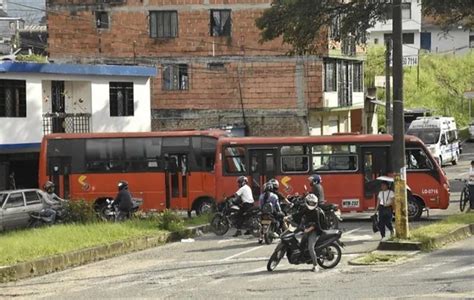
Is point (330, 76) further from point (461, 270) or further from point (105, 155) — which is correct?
point (461, 270)

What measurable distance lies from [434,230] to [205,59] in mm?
29510

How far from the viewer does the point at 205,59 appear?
47.7 metres

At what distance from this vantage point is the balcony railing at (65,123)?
36188 mm

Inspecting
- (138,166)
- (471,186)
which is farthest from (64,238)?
(471,186)

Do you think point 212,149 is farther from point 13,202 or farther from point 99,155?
point 13,202

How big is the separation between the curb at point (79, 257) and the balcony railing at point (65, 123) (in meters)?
14.6

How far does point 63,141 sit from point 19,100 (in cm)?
395

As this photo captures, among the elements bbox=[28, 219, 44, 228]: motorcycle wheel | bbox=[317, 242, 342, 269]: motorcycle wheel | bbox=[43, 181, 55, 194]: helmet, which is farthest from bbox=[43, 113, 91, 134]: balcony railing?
bbox=[317, 242, 342, 269]: motorcycle wheel

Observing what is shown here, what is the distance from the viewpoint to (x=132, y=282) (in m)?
15.4

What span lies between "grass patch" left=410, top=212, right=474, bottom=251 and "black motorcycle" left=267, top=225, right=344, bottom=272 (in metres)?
2.93

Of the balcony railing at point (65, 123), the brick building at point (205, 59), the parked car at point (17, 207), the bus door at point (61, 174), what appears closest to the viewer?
the parked car at point (17, 207)

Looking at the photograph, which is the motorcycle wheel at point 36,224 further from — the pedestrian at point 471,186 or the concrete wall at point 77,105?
the pedestrian at point 471,186

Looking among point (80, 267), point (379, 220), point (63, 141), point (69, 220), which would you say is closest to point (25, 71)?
point (63, 141)

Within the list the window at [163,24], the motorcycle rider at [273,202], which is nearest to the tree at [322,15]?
the motorcycle rider at [273,202]
